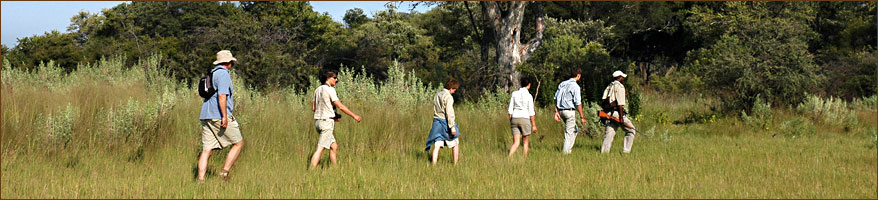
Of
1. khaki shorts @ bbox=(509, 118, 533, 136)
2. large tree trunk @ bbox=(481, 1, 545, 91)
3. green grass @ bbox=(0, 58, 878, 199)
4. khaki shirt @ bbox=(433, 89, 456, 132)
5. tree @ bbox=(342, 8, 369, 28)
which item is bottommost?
green grass @ bbox=(0, 58, 878, 199)

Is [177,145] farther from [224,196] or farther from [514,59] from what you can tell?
[514,59]

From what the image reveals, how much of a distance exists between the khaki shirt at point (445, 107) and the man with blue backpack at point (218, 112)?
2696mm

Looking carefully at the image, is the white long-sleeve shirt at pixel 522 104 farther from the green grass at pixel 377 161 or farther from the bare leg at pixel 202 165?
the bare leg at pixel 202 165

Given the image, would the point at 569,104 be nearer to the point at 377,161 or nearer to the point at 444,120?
the point at 444,120

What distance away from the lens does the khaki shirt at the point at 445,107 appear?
982cm

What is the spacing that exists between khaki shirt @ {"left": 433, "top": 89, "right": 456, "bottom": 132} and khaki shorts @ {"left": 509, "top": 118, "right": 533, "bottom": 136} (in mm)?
1526

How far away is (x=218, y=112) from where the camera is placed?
27.1 feet

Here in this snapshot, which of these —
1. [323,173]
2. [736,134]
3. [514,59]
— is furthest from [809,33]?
[323,173]

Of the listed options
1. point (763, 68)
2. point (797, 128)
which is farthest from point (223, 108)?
point (763, 68)

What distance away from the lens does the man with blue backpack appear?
8188 mm

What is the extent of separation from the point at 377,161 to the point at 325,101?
1378 millimetres

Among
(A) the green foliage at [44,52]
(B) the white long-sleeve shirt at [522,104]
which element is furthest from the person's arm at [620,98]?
(A) the green foliage at [44,52]

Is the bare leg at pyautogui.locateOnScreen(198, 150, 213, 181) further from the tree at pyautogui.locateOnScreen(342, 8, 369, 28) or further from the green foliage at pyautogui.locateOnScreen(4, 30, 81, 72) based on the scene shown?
the tree at pyautogui.locateOnScreen(342, 8, 369, 28)

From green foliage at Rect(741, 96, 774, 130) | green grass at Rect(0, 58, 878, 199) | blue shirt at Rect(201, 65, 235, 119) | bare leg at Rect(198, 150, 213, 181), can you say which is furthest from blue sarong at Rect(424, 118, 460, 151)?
green foliage at Rect(741, 96, 774, 130)
